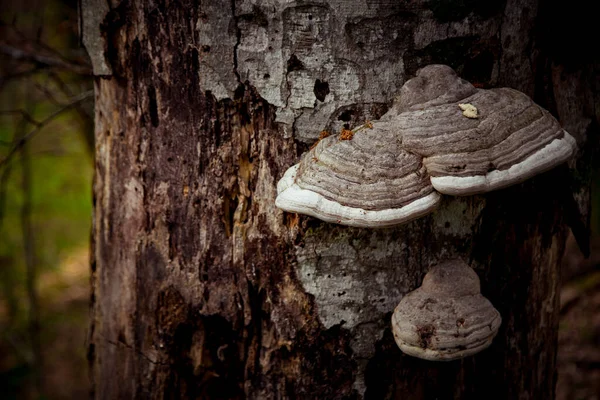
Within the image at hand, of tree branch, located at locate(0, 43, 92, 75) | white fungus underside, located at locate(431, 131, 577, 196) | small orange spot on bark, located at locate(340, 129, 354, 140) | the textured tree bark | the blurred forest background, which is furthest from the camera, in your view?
the blurred forest background

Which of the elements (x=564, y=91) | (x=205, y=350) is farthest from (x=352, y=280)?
(x=564, y=91)

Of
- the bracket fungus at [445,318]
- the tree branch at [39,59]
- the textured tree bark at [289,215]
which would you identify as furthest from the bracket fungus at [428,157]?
the tree branch at [39,59]

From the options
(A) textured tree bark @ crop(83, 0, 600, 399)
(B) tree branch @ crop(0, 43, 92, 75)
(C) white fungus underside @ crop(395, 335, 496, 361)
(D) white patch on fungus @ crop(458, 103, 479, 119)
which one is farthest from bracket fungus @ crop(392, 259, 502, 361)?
(B) tree branch @ crop(0, 43, 92, 75)

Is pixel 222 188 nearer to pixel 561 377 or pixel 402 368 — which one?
pixel 402 368

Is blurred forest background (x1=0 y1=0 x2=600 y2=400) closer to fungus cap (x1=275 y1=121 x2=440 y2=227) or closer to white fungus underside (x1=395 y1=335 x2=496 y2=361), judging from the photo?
fungus cap (x1=275 y1=121 x2=440 y2=227)

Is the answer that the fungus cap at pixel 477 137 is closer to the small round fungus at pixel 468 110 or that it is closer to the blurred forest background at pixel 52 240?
the small round fungus at pixel 468 110

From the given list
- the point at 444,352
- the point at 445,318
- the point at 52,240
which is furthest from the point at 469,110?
the point at 52,240
